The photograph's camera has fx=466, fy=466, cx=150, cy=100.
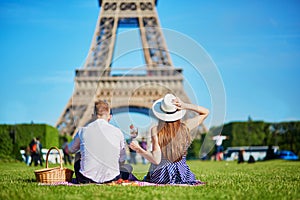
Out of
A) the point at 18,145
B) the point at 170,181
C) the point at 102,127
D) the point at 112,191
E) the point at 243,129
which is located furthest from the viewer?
the point at 243,129

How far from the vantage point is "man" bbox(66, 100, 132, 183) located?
18.2 ft

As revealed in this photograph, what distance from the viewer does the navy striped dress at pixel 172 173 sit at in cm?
601

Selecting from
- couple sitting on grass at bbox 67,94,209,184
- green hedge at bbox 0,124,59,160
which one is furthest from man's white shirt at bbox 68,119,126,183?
green hedge at bbox 0,124,59,160

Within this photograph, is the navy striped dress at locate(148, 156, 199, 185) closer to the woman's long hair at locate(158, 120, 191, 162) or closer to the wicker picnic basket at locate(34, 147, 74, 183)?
the woman's long hair at locate(158, 120, 191, 162)

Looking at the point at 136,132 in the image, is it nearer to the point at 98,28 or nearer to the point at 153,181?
the point at 153,181

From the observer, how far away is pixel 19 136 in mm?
23438

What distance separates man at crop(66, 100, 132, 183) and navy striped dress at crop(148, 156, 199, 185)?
0.53 meters

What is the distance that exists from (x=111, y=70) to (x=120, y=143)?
1083 inches

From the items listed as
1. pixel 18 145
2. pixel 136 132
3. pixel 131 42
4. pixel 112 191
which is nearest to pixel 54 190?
pixel 112 191

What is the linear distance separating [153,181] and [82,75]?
1099 inches

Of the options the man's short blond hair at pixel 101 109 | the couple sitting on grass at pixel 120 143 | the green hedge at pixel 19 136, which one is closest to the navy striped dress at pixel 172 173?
the couple sitting on grass at pixel 120 143

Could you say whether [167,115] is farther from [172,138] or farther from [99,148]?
[99,148]

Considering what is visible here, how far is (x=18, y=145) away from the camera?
22.1 m

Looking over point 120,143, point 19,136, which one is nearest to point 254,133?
point 19,136
